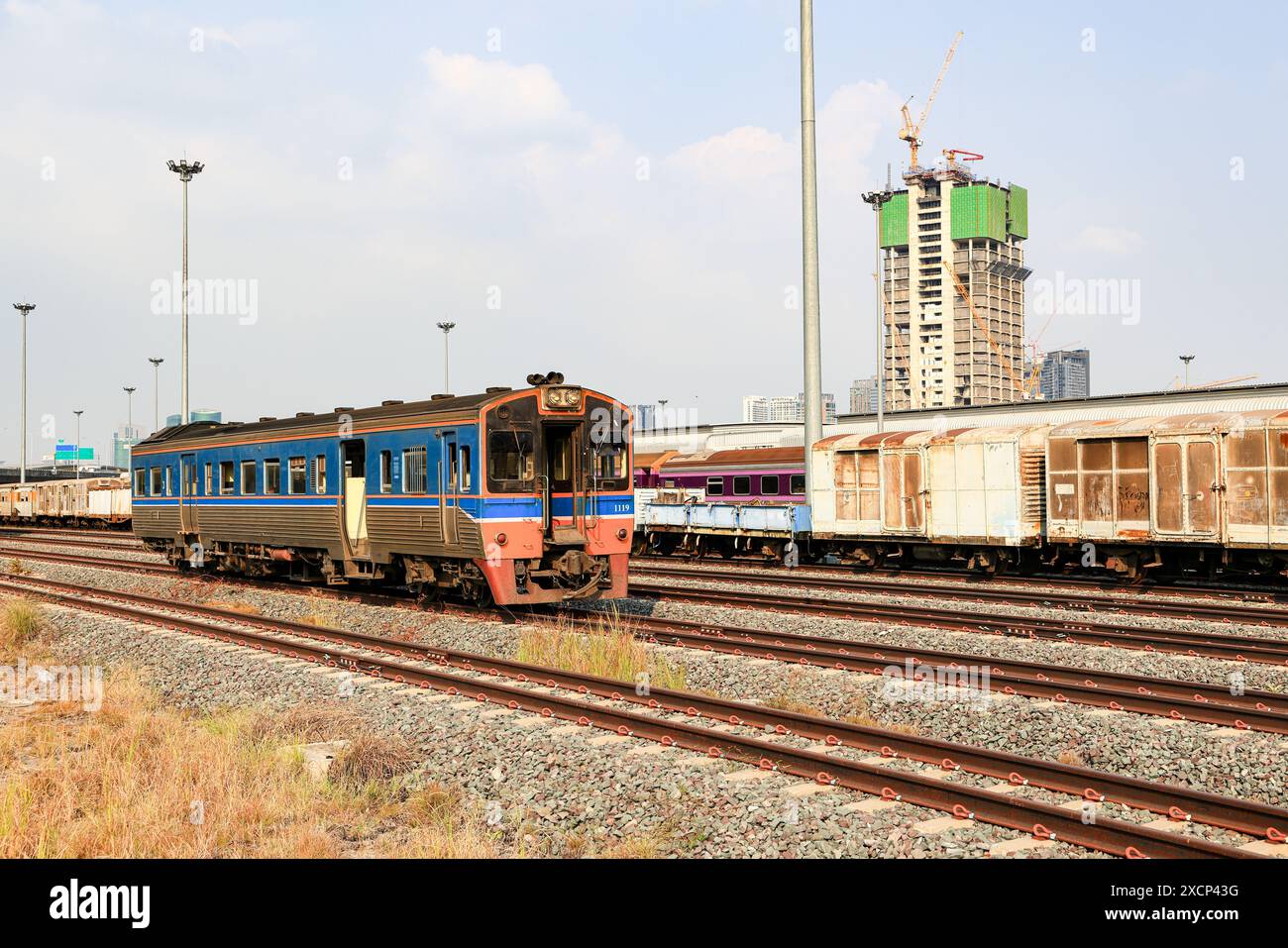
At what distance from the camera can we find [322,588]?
22.8 metres

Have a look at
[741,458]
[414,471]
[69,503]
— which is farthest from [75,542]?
[414,471]

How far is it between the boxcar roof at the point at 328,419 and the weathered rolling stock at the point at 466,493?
5 centimetres

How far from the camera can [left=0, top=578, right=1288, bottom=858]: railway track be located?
279 inches

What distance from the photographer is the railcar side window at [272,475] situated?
2186cm

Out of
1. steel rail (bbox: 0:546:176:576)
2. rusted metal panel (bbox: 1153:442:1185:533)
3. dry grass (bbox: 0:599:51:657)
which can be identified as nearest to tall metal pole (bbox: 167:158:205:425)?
steel rail (bbox: 0:546:176:576)

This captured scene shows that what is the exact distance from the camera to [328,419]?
20719mm

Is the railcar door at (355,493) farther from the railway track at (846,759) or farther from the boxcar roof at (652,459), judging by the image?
the boxcar roof at (652,459)

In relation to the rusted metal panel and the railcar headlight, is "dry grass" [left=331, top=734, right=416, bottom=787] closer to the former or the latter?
the railcar headlight

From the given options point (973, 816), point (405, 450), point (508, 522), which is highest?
point (405, 450)

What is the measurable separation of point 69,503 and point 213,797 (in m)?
55.9

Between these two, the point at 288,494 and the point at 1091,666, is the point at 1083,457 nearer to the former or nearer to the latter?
the point at 1091,666

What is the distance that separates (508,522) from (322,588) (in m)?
7.90

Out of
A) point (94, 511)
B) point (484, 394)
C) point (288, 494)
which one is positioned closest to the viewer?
point (484, 394)
